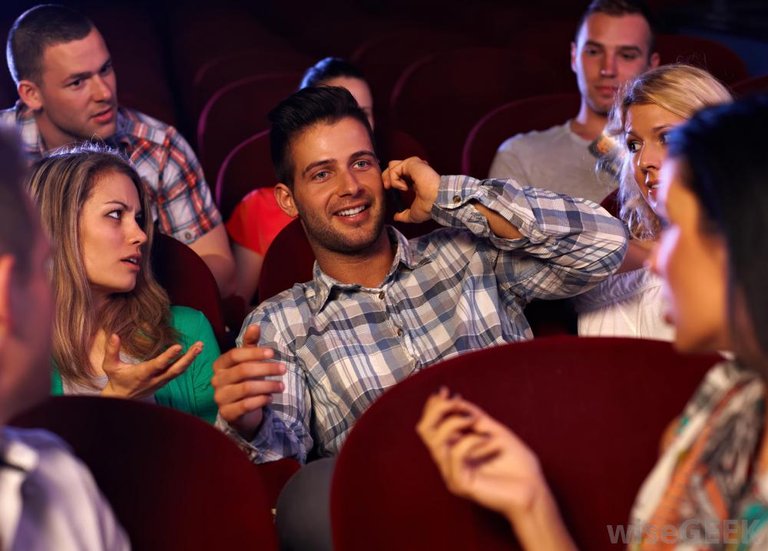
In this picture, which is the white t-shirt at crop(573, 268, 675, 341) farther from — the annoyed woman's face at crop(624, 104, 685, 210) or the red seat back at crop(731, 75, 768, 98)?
the red seat back at crop(731, 75, 768, 98)

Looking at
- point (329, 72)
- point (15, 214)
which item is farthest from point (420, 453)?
point (329, 72)

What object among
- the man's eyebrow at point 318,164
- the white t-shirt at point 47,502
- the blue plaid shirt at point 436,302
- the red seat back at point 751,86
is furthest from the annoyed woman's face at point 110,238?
the red seat back at point 751,86

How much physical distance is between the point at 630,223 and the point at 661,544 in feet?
3.91

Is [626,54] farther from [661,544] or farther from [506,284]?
[661,544]

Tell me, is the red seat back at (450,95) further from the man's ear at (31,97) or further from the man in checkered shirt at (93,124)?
the man's ear at (31,97)

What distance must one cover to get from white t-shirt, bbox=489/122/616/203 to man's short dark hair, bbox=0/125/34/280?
186cm

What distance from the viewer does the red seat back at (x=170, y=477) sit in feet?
3.33

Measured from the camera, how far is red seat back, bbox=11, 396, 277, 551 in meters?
1.01

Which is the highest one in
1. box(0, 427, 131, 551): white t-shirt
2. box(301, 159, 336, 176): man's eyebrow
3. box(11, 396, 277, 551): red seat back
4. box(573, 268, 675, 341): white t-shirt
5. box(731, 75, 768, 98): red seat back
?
box(731, 75, 768, 98): red seat back

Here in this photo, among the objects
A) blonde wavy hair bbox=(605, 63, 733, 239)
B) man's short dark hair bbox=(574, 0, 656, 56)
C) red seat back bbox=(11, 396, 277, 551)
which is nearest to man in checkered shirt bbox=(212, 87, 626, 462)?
blonde wavy hair bbox=(605, 63, 733, 239)

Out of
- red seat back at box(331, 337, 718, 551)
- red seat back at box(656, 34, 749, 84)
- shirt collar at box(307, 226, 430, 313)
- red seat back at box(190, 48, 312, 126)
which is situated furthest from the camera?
red seat back at box(190, 48, 312, 126)

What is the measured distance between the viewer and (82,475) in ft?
2.89

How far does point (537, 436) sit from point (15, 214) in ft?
1.95

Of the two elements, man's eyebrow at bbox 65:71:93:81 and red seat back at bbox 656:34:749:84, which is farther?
red seat back at bbox 656:34:749:84
